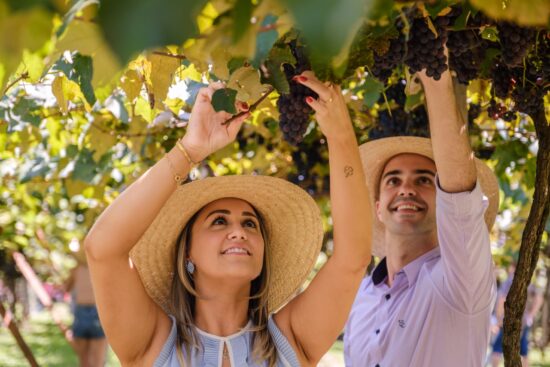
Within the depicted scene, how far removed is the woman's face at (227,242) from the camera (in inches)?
100

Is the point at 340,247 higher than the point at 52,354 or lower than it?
higher

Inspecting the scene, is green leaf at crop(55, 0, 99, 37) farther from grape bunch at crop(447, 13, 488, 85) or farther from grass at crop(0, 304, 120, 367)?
grass at crop(0, 304, 120, 367)

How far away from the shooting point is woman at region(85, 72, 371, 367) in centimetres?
223

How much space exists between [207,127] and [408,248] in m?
1.16

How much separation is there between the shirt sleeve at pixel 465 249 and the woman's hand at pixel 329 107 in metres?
0.39

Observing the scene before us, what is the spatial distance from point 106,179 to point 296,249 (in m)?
2.00

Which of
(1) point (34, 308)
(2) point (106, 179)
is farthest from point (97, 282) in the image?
(1) point (34, 308)

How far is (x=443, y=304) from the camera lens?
8.59ft

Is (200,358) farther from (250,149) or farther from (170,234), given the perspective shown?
(250,149)

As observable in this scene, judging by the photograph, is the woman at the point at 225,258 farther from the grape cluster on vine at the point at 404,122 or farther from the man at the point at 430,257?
the grape cluster on vine at the point at 404,122

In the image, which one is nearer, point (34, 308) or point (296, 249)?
point (296, 249)

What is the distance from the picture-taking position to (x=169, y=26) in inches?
29.6

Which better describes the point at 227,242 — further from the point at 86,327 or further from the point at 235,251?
the point at 86,327

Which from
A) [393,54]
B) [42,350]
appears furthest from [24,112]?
[42,350]
